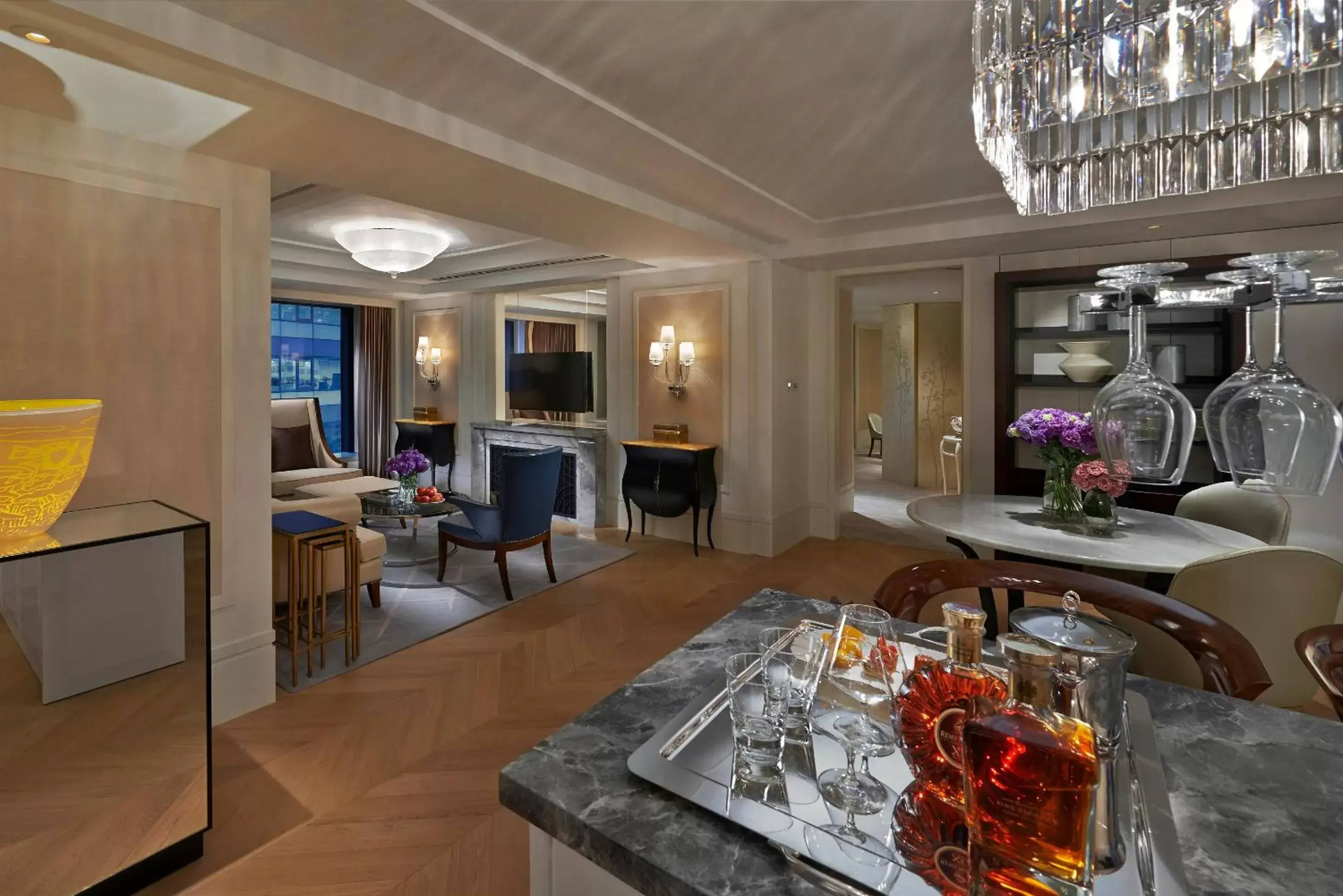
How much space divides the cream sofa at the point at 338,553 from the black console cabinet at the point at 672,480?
2.18m

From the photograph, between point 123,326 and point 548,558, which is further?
point 548,558

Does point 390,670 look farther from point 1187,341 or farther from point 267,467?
point 1187,341

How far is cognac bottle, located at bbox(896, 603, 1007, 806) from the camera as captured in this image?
2.33 feet

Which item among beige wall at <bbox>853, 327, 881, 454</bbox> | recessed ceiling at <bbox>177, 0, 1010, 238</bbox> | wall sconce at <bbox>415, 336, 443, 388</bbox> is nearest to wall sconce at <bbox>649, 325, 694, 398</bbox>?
recessed ceiling at <bbox>177, 0, 1010, 238</bbox>

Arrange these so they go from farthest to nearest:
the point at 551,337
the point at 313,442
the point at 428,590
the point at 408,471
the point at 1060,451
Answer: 1. the point at 551,337
2. the point at 313,442
3. the point at 408,471
4. the point at 428,590
5. the point at 1060,451

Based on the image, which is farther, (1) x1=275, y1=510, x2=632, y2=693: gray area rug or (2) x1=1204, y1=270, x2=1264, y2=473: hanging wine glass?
(1) x1=275, y1=510, x2=632, y2=693: gray area rug

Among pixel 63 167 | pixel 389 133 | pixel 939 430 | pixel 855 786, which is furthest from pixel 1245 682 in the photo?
pixel 939 430

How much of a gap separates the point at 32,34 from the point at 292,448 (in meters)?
5.29

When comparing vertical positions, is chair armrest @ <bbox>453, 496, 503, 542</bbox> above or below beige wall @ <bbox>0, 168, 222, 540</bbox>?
below

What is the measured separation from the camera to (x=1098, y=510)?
9.06 feet

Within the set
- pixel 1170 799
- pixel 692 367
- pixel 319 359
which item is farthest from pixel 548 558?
pixel 319 359

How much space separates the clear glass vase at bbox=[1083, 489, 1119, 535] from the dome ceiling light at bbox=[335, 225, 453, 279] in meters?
4.80

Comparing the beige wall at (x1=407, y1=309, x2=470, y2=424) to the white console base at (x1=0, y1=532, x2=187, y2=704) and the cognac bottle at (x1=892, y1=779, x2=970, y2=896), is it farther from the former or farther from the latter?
the cognac bottle at (x1=892, y1=779, x2=970, y2=896)

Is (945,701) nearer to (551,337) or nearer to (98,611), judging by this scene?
(98,611)
